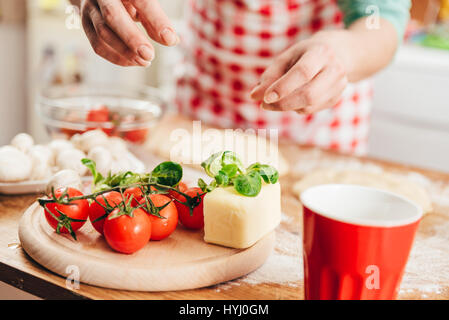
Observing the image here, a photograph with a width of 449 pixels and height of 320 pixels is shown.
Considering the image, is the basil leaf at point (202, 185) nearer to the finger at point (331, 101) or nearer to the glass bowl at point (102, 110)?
the finger at point (331, 101)

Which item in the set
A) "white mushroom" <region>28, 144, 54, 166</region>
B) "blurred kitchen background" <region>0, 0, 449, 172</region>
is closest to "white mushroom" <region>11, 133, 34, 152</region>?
"white mushroom" <region>28, 144, 54, 166</region>

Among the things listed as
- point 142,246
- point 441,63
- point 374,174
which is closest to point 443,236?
point 374,174

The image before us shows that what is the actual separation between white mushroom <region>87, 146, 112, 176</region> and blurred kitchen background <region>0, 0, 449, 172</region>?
1.18 metres

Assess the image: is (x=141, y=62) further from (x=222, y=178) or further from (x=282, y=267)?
(x=282, y=267)

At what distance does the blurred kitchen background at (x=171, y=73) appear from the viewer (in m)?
2.21

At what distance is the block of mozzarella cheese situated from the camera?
0.66 m

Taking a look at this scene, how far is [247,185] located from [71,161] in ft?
1.24

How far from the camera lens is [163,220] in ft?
2.25

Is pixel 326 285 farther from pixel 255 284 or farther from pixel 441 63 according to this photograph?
pixel 441 63

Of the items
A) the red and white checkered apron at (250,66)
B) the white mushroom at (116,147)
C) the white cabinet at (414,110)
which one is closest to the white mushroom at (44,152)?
the white mushroom at (116,147)

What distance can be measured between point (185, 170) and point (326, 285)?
0.54 metres

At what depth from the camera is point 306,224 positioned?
579 millimetres

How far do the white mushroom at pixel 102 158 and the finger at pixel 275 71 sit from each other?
0.30 meters

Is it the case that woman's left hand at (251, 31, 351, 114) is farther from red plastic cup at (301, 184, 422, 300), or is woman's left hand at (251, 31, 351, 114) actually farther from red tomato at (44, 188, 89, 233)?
red tomato at (44, 188, 89, 233)
